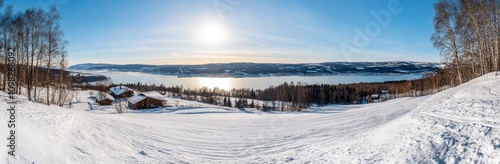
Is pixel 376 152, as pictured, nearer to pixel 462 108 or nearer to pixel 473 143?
pixel 473 143

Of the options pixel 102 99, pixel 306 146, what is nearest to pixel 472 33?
pixel 306 146

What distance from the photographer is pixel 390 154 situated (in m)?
7.04

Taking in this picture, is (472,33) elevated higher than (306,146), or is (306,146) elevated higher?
(472,33)

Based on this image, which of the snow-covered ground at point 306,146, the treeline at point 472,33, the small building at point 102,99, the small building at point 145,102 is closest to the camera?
the snow-covered ground at point 306,146

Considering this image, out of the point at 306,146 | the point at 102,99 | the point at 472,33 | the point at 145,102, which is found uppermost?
the point at 472,33

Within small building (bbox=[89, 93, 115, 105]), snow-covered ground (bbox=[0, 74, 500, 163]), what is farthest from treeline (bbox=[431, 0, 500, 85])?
small building (bbox=[89, 93, 115, 105])

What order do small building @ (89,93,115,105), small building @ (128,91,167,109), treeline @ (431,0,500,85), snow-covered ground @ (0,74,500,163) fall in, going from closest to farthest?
1. snow-covered ground @ (0,74,500,163)
2. treeline @ (431,0,500,85)
3. small building @ (128,91,167,109)
4. small building @ (89,93,115,105)

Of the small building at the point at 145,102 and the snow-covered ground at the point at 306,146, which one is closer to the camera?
the snow-covered ground at the point at 306,146

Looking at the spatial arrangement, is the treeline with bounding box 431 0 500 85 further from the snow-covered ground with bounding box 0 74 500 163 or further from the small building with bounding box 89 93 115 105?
the small building with bounding box 89 93 115 105

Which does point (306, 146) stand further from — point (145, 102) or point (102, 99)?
point (102, 99)

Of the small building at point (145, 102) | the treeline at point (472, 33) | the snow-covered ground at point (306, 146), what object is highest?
the treeline at point (472, 33)

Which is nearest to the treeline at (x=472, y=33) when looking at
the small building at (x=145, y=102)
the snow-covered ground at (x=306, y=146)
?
the snow-covered ground at (x=306, y=146)

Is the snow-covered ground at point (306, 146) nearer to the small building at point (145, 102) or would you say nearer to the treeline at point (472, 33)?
the treeline at point (472, 33)

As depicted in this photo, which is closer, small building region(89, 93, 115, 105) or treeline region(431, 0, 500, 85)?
treeline region(431, 0, 500, 85)
